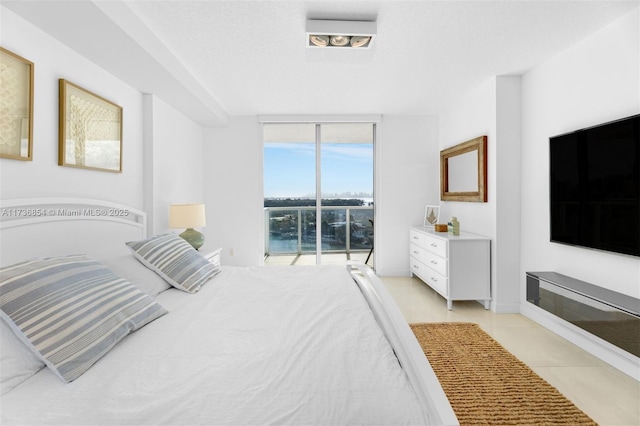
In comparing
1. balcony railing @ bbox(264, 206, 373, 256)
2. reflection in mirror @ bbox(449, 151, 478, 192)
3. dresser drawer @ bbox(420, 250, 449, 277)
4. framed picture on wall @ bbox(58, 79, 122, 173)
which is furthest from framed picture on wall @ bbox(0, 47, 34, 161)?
reflection in mirror @ bbox(449, 151, 478, 192)

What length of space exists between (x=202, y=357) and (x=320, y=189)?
13.1 feet

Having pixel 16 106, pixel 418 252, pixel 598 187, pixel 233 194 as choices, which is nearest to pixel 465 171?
pixel 418 252

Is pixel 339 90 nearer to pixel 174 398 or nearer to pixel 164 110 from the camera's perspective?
pixel 164 110

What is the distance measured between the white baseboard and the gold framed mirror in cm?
138

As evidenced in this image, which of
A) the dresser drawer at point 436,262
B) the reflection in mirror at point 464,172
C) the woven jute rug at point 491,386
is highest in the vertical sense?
the reflection in mirror at point 464,172

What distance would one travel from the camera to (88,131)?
2.34 m

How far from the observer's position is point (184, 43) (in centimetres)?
256

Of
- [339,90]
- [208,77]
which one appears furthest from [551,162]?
[208,77]

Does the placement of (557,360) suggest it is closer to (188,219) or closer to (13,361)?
(13,361)

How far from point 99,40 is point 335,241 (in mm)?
3862

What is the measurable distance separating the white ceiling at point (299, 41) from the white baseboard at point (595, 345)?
7.62 ft

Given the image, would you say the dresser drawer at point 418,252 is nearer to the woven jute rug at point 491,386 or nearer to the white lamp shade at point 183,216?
the woven jute rug at point 491,386

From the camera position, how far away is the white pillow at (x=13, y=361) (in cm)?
98

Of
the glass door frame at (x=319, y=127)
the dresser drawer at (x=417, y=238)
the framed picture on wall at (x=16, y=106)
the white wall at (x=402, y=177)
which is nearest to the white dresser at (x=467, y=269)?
the dresser drawer at (x=417, y=238)
